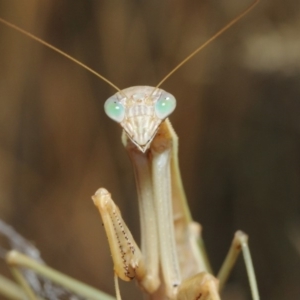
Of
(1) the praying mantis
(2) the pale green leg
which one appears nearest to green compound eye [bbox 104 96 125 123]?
(1) the praying mantis

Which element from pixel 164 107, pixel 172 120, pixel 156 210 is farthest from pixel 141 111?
pixel 172 120

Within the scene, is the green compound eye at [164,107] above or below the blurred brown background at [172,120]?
below

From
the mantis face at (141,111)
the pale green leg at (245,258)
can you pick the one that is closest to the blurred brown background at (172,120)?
the pale green leg at (245,258)

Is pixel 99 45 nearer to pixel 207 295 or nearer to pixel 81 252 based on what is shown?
pixel 81 252

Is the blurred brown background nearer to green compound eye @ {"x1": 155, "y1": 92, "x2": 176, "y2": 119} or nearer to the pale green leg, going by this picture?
the pale green leg

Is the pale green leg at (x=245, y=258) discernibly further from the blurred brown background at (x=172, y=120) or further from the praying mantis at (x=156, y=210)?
the blurred brown background at (x=172, y=120)

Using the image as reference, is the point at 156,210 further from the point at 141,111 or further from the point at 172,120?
the point at 172,120

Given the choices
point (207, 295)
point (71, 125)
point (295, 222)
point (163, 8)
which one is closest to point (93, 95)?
point (71, 125)
